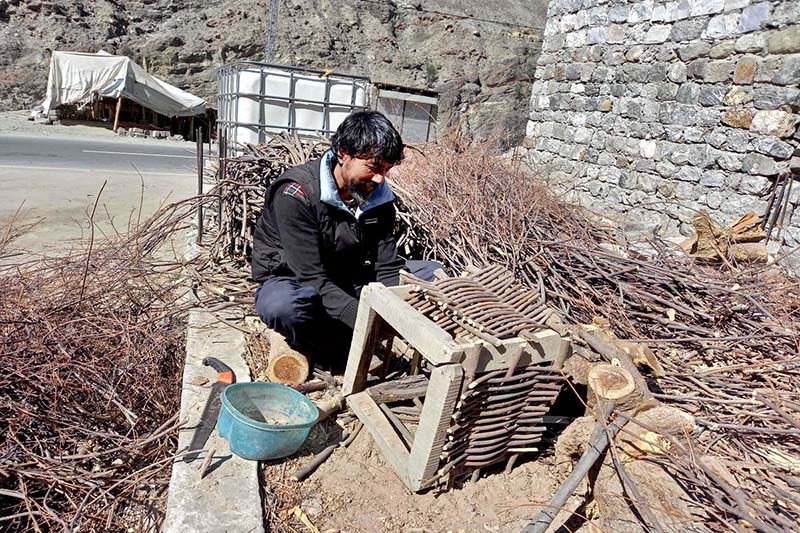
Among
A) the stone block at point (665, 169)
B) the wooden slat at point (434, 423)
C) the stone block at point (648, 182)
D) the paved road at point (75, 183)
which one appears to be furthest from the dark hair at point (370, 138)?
the stone block at point (648, 182)

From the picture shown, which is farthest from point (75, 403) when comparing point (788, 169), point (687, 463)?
point (788, 169)

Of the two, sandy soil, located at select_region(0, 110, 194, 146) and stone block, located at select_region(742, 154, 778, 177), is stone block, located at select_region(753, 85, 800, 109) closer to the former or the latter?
stone block, located at select_region(742, 154, 778, 177)

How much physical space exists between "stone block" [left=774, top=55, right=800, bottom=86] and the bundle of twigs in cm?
422

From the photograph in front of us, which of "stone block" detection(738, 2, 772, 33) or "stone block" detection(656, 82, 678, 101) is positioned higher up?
"stone block" detection(738, 2, 772, 33)

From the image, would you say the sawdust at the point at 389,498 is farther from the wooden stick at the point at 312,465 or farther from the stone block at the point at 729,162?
the stone block at the point at 729,162

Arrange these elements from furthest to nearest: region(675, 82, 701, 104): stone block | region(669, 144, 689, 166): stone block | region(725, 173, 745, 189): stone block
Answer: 1. region(669, 144, 689, 166): stone block
2. region(675, 82, 701, 104): stone block
3. region(725, 173, 745, 189): stone block

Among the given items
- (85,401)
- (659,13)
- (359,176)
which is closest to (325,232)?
(359,176)

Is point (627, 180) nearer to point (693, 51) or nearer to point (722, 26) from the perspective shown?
point (693, 51)

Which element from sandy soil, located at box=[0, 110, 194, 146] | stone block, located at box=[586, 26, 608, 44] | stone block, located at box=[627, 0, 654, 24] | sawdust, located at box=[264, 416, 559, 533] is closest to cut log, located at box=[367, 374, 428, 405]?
sawdust, located at box=[264, 416, 559, 533]

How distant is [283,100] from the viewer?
6090mm

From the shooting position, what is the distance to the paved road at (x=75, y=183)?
629 cm

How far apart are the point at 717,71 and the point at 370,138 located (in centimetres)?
471

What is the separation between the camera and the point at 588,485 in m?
2.32

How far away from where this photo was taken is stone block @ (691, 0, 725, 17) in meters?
5.57
